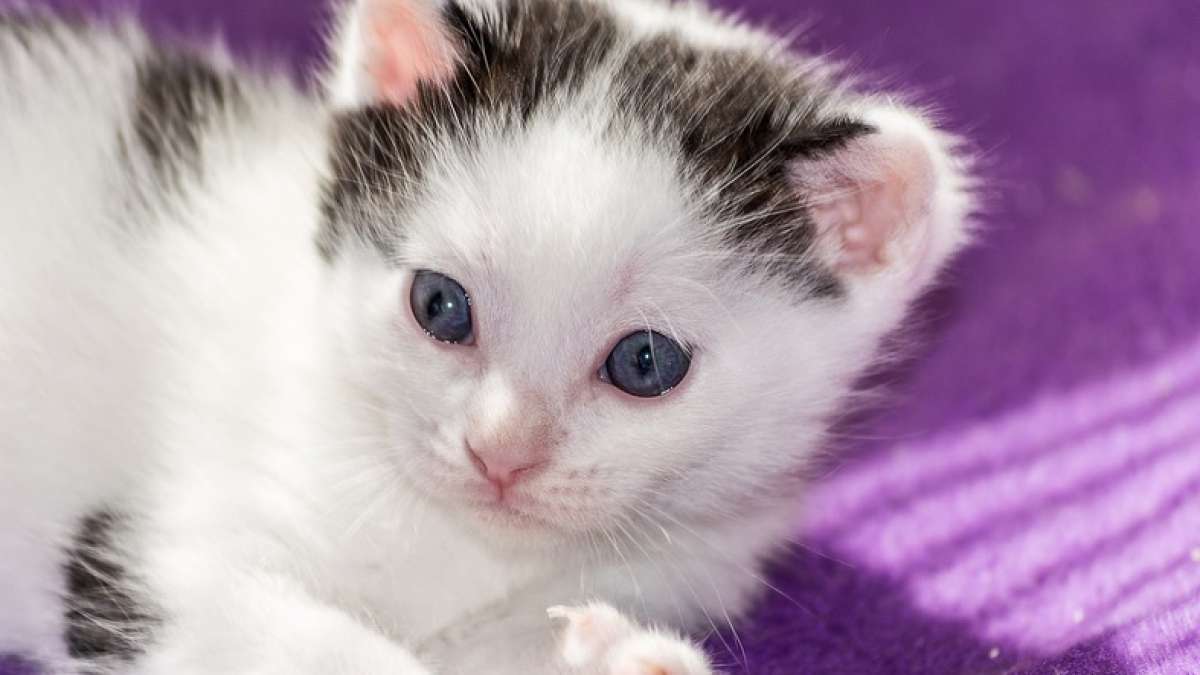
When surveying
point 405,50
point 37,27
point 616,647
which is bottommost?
point 616,647

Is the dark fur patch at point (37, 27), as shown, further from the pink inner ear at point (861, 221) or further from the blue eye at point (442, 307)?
the pink inner ear at point (861, 221)

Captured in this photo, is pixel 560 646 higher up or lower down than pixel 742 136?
lower down

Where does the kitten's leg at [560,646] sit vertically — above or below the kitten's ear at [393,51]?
below

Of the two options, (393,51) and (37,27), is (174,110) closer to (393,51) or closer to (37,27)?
Result: (37,27)

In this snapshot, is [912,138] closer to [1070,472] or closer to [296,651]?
[296,651]

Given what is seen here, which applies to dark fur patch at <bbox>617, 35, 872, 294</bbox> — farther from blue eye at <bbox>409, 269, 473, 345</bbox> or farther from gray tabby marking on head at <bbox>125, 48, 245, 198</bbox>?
gray tabby marking on head at <bbox>125, 48, 245, 198</bbox>

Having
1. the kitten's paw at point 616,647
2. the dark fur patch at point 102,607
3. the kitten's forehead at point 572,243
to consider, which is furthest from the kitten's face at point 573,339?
the dark fur patch at point 102,607

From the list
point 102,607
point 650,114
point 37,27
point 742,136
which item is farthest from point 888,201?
point 37,27

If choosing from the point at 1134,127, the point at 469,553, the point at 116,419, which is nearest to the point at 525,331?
the point at 469,553

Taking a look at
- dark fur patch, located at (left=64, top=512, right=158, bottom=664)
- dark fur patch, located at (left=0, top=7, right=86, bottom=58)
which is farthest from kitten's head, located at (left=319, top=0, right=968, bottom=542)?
dark fur patch, located at (left=0, top=7, right=86, bottom=58)
